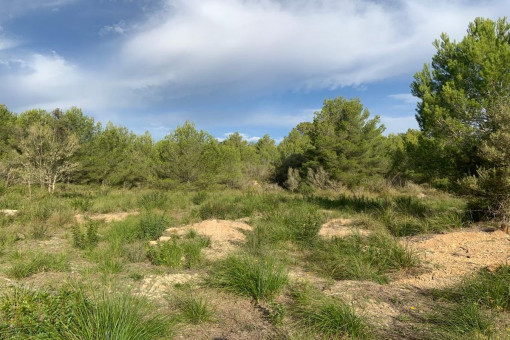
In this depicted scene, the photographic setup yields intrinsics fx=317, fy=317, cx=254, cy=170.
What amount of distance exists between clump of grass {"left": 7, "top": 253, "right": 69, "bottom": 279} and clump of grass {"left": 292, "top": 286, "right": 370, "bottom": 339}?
409 centimetres

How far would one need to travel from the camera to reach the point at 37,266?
5219mm

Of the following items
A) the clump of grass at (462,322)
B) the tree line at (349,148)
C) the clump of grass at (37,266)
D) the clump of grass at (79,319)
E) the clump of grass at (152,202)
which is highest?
the tree line at (349,148)

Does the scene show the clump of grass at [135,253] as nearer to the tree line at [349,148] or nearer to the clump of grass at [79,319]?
the clump of grass at [79,319]

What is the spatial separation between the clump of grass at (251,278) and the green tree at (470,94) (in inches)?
223

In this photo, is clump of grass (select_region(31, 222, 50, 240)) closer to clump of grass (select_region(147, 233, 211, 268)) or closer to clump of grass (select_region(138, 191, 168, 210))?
clump of grass (select_region(147, 233, 211, 268))

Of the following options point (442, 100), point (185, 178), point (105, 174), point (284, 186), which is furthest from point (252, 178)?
point (442, 100)

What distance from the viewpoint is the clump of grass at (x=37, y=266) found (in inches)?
194

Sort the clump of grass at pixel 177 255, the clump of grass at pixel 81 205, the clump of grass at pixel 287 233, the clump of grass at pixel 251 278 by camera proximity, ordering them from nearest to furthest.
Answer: the clump of grass at pixel 251 278, the clump of grass at pixel 177 255, the clump of grass at pixel 287 233, the clump of grass at pixel 81 205

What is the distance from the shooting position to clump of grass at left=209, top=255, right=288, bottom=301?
423 cm

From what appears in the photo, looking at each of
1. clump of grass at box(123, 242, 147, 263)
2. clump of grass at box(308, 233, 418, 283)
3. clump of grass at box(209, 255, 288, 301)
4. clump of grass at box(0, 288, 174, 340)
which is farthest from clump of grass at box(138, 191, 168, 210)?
clump of grass at box(0, 288, 174, 340)

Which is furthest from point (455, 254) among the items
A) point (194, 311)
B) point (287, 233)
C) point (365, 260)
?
point (194, 311)

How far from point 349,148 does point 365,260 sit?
1698 centimetres

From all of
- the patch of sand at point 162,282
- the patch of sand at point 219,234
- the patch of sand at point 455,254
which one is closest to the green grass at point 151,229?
the patch of sand at point 219,234

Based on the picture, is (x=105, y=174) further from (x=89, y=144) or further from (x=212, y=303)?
Answer: (x=212, y=303)
